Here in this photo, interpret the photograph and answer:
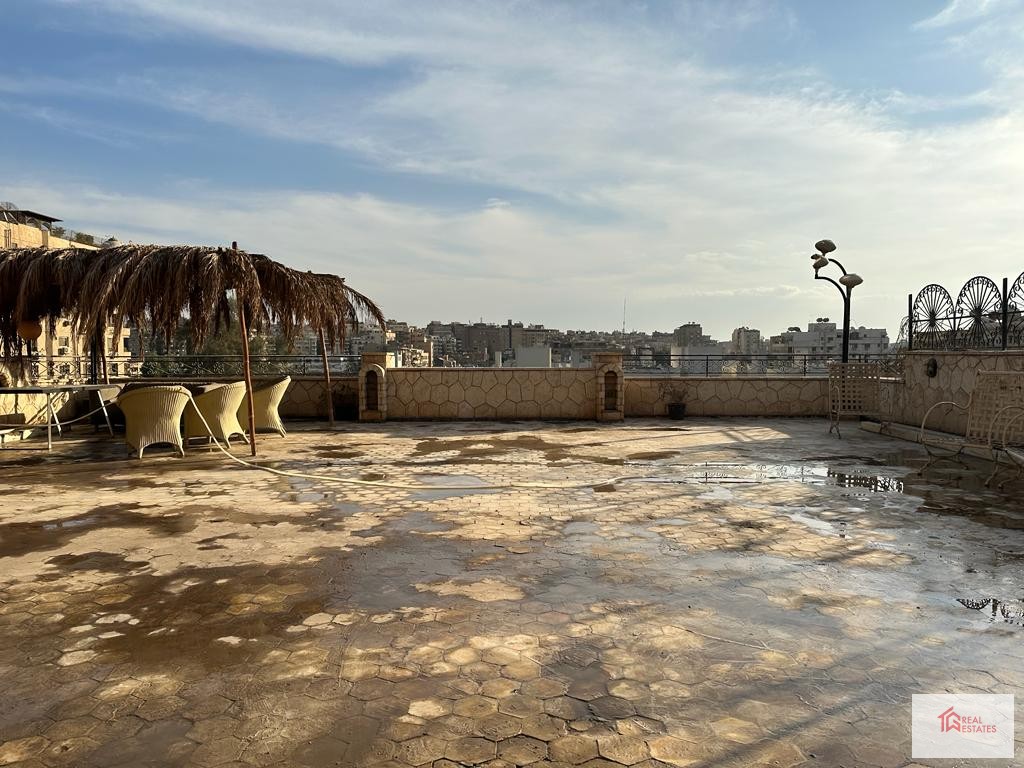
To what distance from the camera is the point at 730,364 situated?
15.9 meters

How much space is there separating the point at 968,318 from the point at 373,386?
34.4 feet

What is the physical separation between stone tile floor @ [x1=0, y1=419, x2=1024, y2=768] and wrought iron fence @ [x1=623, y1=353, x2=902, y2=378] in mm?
8462

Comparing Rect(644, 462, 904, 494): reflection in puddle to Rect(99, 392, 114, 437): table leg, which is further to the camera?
Rect(99, 392, 114, 437): table leg

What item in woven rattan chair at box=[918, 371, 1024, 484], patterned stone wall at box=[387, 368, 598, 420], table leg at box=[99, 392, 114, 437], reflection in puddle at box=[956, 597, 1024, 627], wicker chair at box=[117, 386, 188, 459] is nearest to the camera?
reflection in puddle at box=[956, 597, 1024, 627]

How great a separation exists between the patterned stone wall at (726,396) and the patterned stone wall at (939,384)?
2090mm

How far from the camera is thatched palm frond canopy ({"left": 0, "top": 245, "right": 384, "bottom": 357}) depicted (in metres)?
8.64

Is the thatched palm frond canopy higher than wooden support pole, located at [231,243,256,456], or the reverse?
the thatched palm frond canopy

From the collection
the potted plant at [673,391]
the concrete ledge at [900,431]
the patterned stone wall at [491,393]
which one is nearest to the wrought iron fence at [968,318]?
the concrete ledge at [900,431]

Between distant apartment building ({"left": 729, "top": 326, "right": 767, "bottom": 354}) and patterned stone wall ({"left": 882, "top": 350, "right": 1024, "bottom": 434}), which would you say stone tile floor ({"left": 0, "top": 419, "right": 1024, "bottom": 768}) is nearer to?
patterned stone wall ({"left": 882, "top": 350, "right": 1024, "bottom": 434})

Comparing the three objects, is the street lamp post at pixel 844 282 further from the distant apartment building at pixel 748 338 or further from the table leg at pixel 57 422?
the distant apartment building at pixel 748 338

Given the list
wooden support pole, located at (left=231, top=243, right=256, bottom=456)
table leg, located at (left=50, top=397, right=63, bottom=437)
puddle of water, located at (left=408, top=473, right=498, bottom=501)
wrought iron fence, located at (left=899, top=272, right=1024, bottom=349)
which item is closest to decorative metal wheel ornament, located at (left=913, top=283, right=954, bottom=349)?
wrought iron fence, located at (left=899, top=272, right=1024, bottom=349)

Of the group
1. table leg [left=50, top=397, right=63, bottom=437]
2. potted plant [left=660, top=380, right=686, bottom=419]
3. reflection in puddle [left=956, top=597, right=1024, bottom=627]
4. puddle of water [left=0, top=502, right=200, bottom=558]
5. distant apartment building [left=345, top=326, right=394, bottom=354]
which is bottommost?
reflection in puddle [left=956, top=597, right=1024, bottom=627]

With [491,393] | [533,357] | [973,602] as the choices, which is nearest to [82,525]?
[973,602]

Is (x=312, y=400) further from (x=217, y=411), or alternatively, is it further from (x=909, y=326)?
(x=909, y=326)
